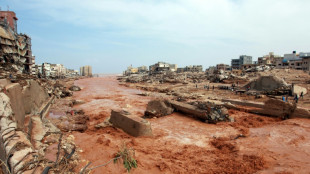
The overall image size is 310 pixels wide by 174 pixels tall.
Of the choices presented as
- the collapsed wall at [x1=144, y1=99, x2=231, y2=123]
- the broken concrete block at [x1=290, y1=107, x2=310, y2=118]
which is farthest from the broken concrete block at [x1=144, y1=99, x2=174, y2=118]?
the broken concrete block at [x1=290, y1=107, x2=310, y2=118]

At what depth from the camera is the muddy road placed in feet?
15.3

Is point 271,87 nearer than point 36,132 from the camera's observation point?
No

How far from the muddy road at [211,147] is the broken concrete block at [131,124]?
0.79 feet

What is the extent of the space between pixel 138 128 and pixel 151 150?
1282mm

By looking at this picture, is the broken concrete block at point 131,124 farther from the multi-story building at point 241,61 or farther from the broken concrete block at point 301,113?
the multi-story building at point 241,61

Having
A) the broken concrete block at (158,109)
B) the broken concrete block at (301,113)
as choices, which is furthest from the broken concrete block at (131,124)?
the broken concrete block at (301,113)

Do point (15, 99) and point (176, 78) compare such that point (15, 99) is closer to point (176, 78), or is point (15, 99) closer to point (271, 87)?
point (271, 87)

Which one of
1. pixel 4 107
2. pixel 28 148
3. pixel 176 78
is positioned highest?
pixel 176 78

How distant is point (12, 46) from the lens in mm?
23297

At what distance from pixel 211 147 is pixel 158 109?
14.8ft

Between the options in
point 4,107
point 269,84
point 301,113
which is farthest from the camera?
point 269,84

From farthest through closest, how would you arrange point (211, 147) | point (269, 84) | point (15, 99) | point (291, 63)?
point (291, 63) < point (269, 84) < point (15, 99) < point (211, 147)

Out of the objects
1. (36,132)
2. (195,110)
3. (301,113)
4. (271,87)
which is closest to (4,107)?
(36,132)

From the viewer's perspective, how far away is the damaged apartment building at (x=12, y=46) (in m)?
20.0
